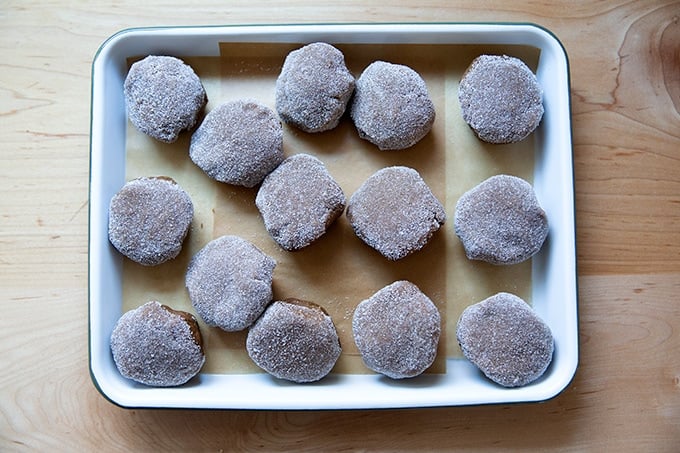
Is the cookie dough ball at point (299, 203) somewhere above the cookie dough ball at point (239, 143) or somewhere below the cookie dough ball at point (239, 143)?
below

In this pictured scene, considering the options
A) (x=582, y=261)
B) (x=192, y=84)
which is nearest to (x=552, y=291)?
(x=582, y=261)

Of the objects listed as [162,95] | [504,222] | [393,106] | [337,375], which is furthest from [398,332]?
[162,95]

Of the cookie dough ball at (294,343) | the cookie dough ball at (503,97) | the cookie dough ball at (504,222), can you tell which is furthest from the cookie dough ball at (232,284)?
the cookie dough ball at (503,97)

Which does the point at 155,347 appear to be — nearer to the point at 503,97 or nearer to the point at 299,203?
the point at 299,203

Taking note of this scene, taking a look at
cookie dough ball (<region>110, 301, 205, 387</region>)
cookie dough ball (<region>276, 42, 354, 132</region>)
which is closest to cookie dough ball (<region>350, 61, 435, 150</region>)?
cookie dough ball (<region>276, 42, 354, 132</region>)

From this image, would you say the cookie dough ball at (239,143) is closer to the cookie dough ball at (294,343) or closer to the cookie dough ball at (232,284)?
the cookie dough ball at (232,284)

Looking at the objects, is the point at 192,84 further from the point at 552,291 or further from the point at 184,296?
the point at 552,291
